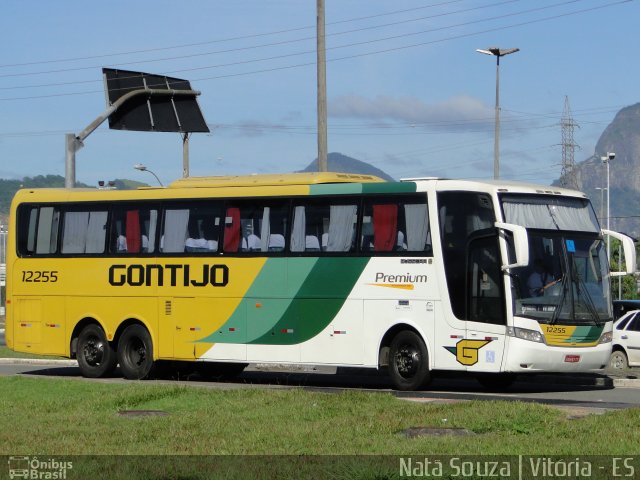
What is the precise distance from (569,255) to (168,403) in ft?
24.1

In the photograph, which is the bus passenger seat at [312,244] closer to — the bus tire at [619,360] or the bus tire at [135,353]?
the bus tire at [135,353]

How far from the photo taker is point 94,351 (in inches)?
1041

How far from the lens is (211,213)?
24.5 meters

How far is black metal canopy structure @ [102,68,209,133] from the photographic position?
134ft

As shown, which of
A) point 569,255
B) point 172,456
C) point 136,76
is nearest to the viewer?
point 172,456

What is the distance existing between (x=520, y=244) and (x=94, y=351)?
10.2 meters

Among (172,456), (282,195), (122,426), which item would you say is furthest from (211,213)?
(172,456)

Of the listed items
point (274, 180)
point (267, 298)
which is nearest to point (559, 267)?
point (267, 298)

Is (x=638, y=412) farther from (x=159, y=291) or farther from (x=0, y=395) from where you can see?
(x=159, y=291)

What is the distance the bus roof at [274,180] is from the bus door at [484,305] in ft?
9.88

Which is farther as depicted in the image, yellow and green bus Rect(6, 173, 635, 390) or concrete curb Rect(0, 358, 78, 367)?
concrete curb Rect(0, 358, 78, 367)

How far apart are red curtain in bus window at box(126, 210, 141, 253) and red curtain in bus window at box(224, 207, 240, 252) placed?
225 cm

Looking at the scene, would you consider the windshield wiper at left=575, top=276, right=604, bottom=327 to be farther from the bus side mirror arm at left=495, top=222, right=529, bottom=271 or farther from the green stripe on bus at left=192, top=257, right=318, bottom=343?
the green stripe on bus at left=192, top=257, right=318, bottom=343

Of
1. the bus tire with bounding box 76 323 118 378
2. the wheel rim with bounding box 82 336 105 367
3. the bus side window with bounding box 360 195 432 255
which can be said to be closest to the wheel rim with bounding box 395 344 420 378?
the bus side window with bounding box 360 195 432 255
